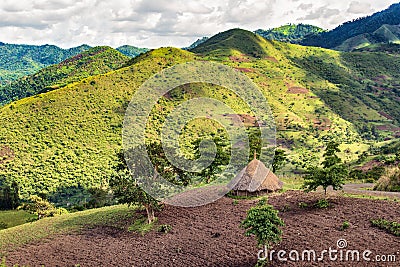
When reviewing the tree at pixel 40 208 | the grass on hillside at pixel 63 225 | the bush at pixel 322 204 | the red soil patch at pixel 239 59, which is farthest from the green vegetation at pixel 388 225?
the red soil patch at pixel 239 59

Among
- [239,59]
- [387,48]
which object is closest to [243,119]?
[239,59]

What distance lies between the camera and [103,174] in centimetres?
6122

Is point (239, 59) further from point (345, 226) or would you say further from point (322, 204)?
point (345, 226)

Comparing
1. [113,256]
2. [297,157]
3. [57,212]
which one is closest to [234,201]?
[113,256]

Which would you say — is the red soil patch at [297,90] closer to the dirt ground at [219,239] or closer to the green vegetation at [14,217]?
the green vegetation at [14,217]

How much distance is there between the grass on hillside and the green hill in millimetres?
26135

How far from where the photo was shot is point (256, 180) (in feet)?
84.8

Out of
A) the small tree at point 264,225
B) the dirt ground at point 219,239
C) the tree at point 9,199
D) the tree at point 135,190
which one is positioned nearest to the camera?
the small tree at point 264,225

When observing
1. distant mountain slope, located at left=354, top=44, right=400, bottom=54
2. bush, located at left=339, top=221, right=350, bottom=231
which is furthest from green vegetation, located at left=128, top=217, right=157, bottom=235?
distant mountain slope, located at left=354, top=44, right=400, bottom=54

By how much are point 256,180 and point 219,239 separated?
7.90 metres

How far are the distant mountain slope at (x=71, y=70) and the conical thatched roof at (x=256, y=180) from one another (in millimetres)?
120798

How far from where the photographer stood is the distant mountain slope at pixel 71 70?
14362cm

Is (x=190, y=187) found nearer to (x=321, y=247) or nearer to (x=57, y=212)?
(x=57, y=212)

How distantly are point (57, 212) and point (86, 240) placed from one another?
13.2 m
